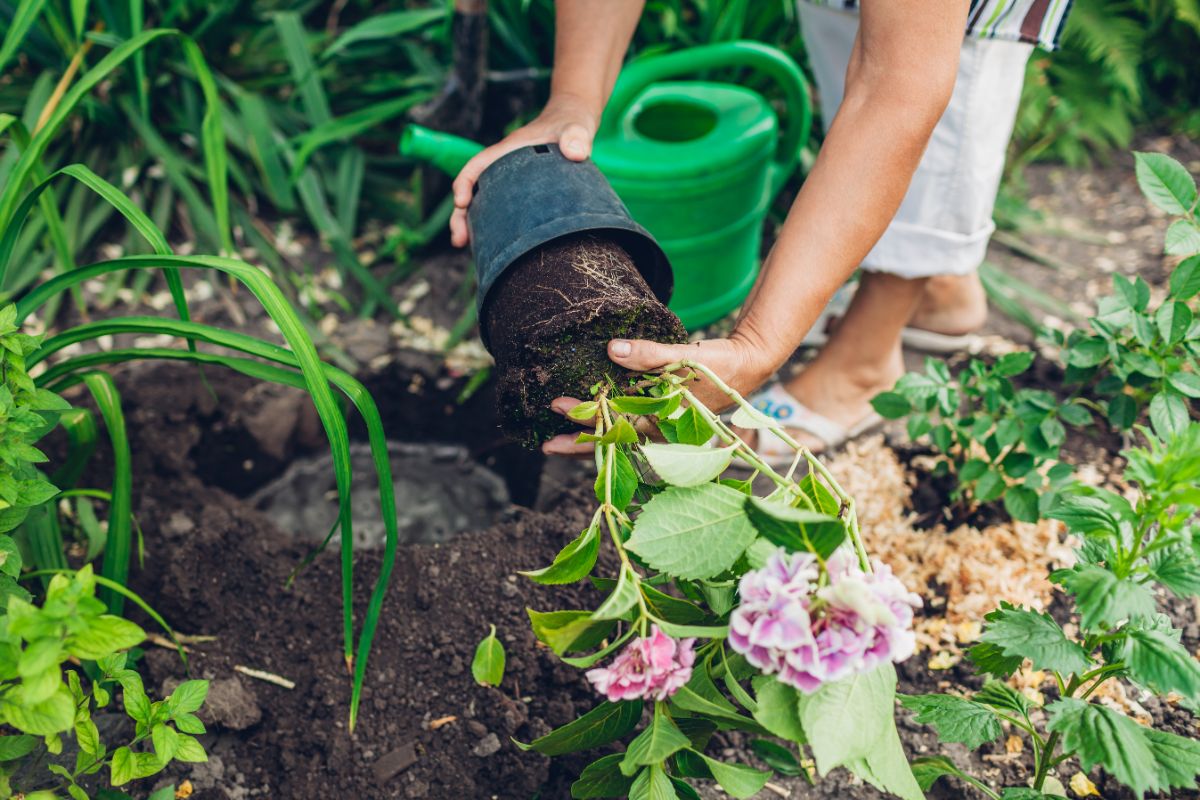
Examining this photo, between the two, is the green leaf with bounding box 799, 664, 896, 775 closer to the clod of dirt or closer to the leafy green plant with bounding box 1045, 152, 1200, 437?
the clod of dirt

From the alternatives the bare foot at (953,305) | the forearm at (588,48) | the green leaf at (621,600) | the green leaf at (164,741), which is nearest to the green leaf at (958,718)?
the green leaf at (621,600)

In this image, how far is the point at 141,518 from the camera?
171cm

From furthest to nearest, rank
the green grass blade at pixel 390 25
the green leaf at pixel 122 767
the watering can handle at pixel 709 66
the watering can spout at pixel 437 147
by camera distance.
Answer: the green grass blade at pixel 390 25 < the watering can handle at pixel 709 66 < the watering can spout at pixel 437 147 < the green leaf at pixel 122 767

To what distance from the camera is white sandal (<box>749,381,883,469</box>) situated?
201 cm

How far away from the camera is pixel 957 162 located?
5.87 feet

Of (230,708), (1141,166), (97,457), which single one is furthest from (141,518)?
(1141,166)

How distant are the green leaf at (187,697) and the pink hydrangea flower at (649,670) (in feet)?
1.59

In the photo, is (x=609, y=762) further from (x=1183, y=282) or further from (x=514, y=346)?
(x=1183, y=282)

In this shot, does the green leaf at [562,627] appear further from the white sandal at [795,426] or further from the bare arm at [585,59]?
the white sandal at [795,426]

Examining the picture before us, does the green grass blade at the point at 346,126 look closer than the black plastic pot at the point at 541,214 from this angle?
No

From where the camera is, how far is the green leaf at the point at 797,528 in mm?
823

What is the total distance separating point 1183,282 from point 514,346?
97 centimetres

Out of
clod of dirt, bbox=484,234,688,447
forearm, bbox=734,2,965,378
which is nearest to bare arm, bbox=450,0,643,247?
clod of dirt, bbox=484,234,688,447

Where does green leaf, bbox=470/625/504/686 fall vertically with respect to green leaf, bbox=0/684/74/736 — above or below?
below
